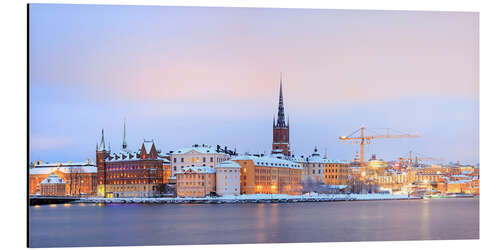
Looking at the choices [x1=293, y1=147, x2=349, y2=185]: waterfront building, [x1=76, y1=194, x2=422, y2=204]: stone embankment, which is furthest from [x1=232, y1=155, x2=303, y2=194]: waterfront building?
[x1=76, y1=194, x2=422, y2=204]: stone embankment

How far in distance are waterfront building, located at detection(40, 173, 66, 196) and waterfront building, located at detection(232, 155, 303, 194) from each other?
11785 millimetres

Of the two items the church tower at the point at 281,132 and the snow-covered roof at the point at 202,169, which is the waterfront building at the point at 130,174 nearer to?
the snow-covered roof at the point at 202,169

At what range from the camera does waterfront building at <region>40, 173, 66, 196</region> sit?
1545 inches

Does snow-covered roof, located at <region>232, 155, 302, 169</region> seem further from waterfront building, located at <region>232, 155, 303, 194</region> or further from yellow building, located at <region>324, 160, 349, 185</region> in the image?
yellow building, located at <region>324, 160, 349, 185</region>

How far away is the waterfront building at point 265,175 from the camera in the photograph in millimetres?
32597

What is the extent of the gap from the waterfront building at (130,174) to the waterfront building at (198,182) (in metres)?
2.60

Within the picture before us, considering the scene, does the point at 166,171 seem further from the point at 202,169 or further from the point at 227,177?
the point at 227,177

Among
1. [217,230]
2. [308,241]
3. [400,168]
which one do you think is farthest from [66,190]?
[308,241]

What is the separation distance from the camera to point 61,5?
13281 mm

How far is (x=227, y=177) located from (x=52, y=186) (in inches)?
540
